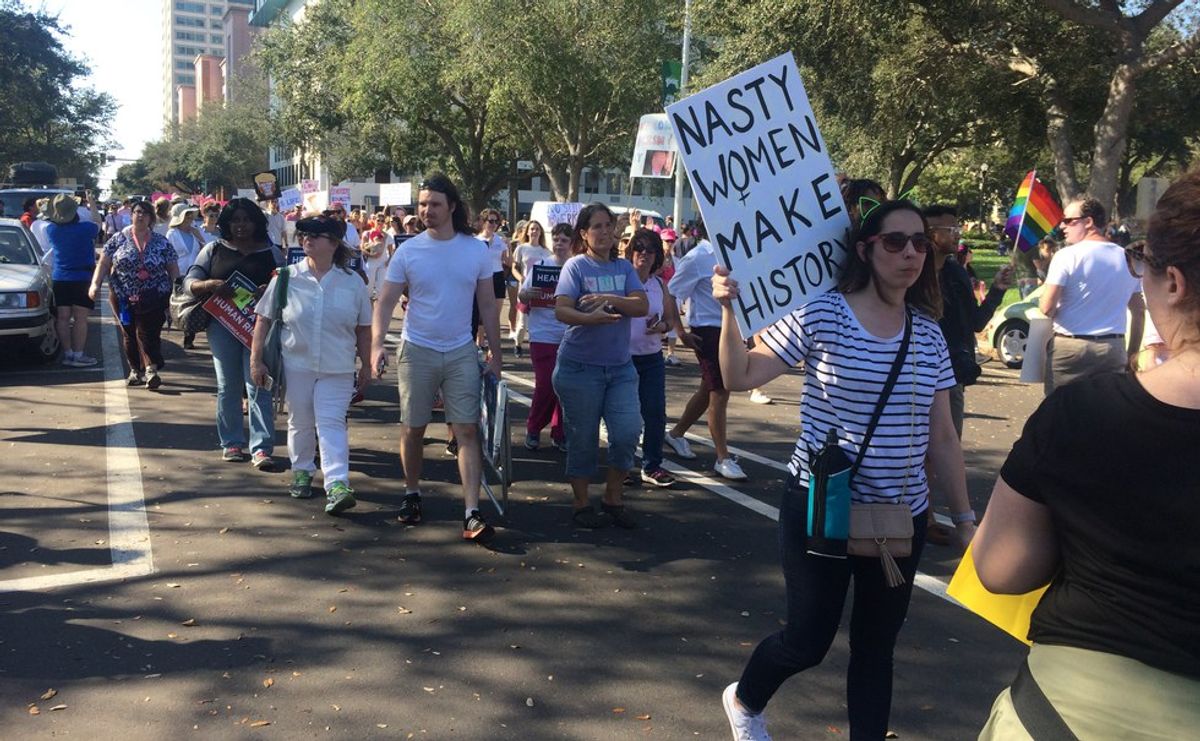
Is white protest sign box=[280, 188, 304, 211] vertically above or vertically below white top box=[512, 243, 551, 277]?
above

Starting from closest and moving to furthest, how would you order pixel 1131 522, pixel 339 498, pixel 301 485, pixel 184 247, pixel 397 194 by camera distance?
1. pixel 1131 522
2. pixel 339 498
3. pixel 301 485
4. pixel 184 247
5. pixel 397 194

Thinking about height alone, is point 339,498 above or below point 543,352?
below

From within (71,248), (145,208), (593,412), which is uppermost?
(145,208)

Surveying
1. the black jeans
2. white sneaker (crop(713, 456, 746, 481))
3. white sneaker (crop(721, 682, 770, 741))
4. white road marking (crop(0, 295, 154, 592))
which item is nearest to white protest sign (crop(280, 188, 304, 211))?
white road marking (crop(0, 295, 154, 592))

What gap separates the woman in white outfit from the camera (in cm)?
655

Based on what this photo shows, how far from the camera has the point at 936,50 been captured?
64.4ft

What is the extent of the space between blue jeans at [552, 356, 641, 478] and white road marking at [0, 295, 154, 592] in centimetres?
238

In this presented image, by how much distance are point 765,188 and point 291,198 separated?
1693cm

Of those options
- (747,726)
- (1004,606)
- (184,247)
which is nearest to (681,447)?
(747,726)

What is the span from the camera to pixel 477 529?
5961 mm

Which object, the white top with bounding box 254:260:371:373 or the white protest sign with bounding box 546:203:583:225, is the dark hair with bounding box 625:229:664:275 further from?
the white protest sign with bounding box 546:203:583:225

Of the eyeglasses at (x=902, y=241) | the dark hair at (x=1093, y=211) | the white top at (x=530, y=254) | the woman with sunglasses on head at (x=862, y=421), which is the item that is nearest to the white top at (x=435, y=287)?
the woman with sunglasses on head at (x=862, y=421)

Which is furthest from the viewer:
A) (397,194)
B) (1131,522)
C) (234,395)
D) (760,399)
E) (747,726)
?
(397,194)

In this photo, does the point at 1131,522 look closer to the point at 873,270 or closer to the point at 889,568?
the point at 889,568
